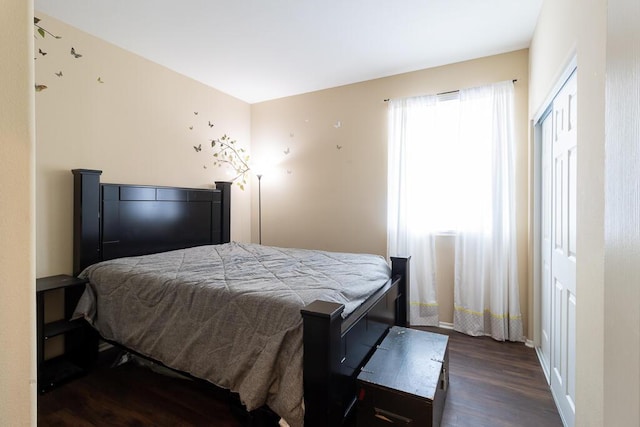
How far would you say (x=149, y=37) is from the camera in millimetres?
2723

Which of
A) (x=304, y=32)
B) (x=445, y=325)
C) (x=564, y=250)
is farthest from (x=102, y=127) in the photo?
(x=445, y=325)

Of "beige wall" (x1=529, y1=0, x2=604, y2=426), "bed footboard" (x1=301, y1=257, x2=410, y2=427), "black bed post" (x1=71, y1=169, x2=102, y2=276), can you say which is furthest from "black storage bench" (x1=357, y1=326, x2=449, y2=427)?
"black bed post" (x1=71, y1=169, x2=102, y2=276)

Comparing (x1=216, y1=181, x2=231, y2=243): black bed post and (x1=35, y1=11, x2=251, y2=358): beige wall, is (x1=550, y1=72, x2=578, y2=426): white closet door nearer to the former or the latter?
(x1=216, y1=181, x2=231, y2=243): black bed post

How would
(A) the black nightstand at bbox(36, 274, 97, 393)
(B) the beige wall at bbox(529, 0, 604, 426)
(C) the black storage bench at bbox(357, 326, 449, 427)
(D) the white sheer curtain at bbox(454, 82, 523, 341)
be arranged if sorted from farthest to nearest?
(D) the white sheer curtain at bbox(454, 82, 523, 341) < (A) the black nightstand at bbox(36, 274, 97, 393) < (C) the black storage bench at bbox(357, 326, 449, 427) < (B) the beige wall at bbox(529, 0, 604, 426)

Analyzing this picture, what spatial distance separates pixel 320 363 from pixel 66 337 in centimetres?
243

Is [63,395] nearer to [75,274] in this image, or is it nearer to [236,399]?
[75,274]

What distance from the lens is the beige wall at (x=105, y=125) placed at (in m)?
2.42

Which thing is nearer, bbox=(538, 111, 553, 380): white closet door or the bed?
the bed

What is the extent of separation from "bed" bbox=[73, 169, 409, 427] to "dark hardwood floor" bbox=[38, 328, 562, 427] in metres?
0.31

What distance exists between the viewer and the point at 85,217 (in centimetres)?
253

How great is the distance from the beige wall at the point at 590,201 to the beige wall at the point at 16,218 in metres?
1.60

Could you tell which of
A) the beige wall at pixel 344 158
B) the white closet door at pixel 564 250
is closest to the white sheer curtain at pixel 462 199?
the beige wall at pixel 344 158

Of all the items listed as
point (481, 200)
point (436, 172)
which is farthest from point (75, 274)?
point (481, 200)

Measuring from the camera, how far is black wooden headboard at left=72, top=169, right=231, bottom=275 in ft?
8.34
